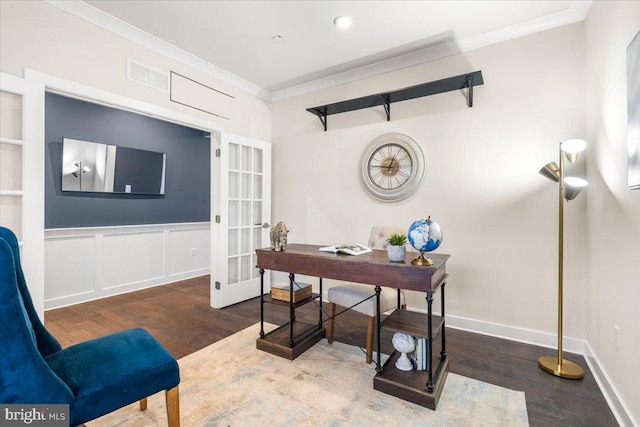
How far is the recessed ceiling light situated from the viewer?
2608 mm

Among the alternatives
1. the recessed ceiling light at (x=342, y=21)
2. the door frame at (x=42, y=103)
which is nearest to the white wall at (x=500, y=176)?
the recessed ceiling light at (x=342, y=21)

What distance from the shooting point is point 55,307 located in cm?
367

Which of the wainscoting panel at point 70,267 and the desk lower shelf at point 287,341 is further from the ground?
the wainscoting panel at point 70,267

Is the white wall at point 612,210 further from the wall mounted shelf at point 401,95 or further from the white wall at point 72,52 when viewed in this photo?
the white wall at point 72,52

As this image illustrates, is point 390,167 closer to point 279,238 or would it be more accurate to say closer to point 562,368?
point 279,238

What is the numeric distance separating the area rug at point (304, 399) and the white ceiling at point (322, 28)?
280 centimetres

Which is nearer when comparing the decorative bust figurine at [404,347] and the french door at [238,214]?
the decorative bust figurine at [404,347]

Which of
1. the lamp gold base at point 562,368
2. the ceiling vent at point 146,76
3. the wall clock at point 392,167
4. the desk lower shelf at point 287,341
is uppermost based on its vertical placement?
the ceiling vent at point 146,76

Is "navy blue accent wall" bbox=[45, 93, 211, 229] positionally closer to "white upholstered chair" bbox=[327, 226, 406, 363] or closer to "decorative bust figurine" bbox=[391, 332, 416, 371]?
"white upholstered chair" bbox=[327, 226, 406, 363]

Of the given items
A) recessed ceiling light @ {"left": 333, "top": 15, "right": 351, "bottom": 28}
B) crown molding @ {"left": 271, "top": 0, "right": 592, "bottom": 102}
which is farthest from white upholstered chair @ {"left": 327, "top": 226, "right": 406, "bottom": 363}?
crown molding @ {"left": 271, "top": 0, "right": 592, "bottom": 102}

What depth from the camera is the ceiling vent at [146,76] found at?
2826 mm

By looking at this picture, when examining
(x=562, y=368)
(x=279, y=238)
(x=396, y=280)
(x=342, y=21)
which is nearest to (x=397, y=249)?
(x=396, y=280)

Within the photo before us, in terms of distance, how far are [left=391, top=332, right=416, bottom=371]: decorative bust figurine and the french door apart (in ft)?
5.94

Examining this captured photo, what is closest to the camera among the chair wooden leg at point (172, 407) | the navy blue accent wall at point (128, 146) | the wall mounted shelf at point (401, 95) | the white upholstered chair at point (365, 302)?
the chair wooden leg at point (172, 407)
